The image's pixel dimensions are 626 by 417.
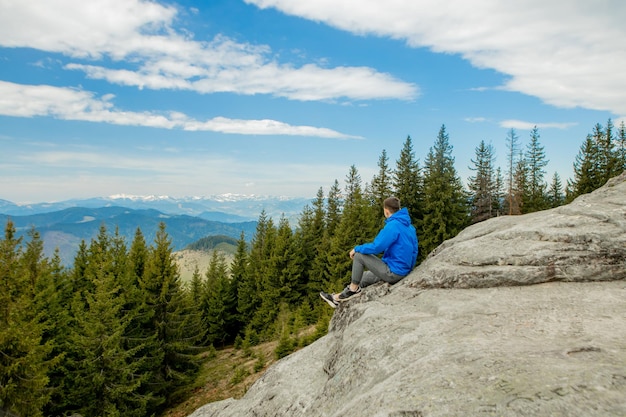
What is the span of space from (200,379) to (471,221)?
39796 millimetres

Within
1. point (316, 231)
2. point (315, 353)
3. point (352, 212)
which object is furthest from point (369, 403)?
point (316, 231)

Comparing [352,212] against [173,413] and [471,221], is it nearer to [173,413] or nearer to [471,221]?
[471,221]

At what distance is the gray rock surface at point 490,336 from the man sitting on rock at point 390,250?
408mm

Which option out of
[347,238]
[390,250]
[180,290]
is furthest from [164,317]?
[390,250]

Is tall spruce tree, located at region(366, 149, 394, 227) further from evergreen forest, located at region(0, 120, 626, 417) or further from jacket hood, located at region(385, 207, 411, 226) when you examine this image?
jacket hood, located at region(385, 207, 411, 226)

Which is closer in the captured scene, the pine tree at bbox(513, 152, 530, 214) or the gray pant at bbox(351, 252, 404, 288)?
the gray pant at bbox(351, 252, 404, 288)

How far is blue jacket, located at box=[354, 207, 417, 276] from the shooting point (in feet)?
32.8

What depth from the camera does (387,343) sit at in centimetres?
710

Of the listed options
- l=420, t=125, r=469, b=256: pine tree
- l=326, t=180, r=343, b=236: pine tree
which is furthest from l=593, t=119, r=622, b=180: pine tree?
l=326, t=180, r=343, b=236: pine tree

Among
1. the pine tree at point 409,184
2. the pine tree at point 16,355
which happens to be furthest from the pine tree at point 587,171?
Result: the pine tree at point 16,355

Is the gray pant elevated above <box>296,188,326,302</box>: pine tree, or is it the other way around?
the gray pant

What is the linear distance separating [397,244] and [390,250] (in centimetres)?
36

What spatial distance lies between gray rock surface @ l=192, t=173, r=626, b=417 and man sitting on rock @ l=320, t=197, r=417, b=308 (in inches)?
16.1

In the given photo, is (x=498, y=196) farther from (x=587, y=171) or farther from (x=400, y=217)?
(x=400, y=217)
